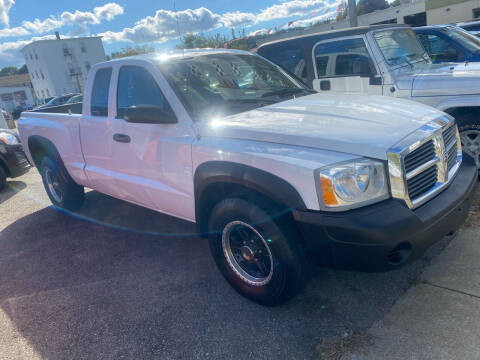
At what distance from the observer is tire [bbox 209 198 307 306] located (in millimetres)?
2568

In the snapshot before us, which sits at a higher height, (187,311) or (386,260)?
(386,260)

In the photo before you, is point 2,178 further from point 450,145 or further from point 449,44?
point 449,44

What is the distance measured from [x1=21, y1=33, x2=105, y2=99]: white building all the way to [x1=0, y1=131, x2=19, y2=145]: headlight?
5459cm

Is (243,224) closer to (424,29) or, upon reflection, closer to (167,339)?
(167,339)

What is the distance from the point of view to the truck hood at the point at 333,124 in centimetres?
244

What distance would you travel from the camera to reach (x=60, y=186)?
209 inches

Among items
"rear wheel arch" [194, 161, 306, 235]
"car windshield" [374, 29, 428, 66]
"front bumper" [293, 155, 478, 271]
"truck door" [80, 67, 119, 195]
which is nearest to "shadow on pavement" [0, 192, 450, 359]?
"front bumper" [293, 155, 478, 271]

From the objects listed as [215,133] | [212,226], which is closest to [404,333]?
[212,226]

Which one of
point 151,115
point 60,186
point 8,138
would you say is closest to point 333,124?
point 151,115

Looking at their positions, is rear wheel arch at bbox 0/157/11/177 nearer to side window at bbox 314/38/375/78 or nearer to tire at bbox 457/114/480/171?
side window at bbox 314/38/375/78

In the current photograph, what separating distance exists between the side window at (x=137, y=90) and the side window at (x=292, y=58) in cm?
291

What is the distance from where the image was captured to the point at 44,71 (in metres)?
59.1

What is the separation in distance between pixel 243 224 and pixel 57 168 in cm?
343

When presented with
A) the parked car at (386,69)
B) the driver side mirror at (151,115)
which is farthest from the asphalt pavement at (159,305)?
the parked car at (386,69)
